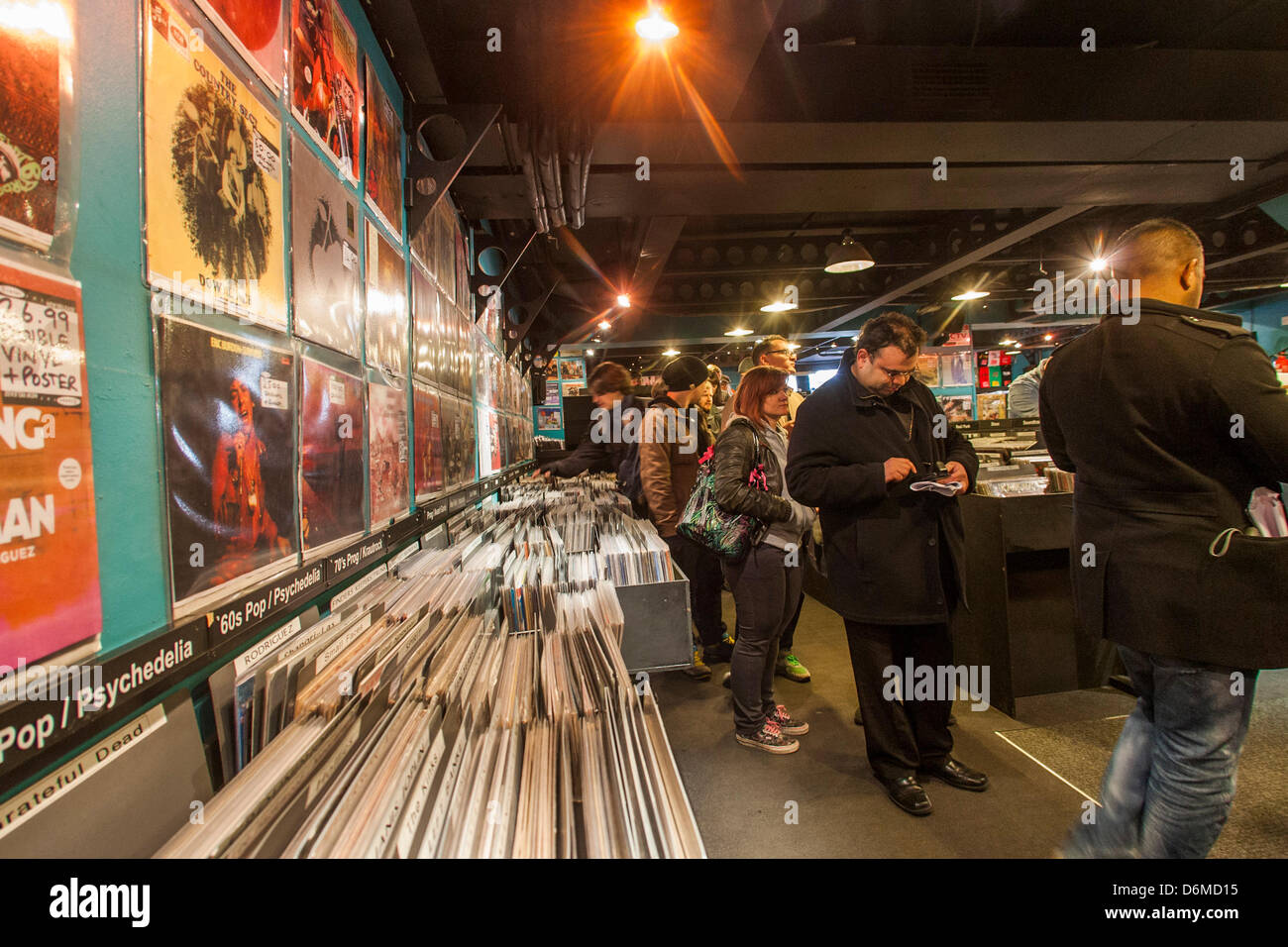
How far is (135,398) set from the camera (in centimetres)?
74

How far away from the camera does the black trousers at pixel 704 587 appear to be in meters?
3.79

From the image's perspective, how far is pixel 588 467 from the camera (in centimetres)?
458

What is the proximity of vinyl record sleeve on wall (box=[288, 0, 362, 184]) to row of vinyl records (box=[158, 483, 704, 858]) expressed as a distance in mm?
1176

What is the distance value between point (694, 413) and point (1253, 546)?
2.72 metres

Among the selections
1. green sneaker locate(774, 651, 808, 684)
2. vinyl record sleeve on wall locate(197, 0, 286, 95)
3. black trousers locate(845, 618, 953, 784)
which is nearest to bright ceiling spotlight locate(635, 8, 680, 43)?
vinyl record sleeve on wall locate(197, 0, 286, 95)

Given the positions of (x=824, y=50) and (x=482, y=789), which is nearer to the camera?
(x=482, y=789)

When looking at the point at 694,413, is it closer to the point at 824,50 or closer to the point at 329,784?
the point at 824,50

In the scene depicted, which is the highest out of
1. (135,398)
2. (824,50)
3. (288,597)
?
(824,50)

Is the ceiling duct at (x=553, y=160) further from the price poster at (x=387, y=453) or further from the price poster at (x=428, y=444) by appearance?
the price poster at (x=387, y=453)

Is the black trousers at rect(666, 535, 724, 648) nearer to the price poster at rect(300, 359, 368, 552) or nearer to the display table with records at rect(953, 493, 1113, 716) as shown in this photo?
the display table with records at rect(953, 493, 1113, 716)

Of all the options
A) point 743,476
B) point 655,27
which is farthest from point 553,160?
point 743,476
